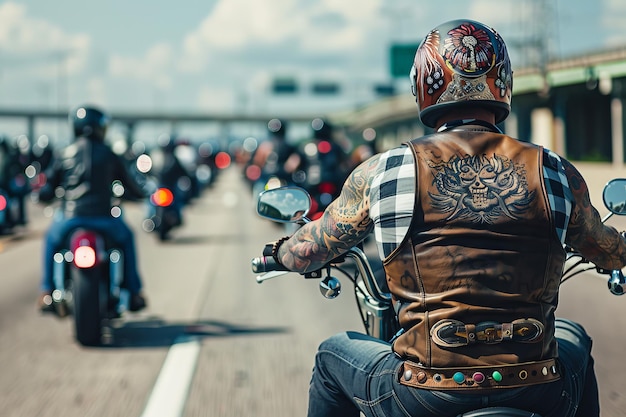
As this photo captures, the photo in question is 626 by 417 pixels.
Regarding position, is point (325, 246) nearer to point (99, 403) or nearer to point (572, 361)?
point (572, 361)

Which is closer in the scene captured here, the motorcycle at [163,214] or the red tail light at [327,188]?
the red tail light at [327,188]

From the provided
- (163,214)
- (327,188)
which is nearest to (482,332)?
(327,188)

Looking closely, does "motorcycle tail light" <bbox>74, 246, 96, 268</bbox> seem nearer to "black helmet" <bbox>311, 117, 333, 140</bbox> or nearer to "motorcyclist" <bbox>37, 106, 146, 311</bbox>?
"motorcyclist" <bbox>37, 106, 146, 311</bbox>

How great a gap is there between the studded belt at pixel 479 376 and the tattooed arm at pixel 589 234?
42 centimetres

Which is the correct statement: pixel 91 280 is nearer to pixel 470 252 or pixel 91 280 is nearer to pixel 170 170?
pixel 470 252

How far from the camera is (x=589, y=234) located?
9.78ft

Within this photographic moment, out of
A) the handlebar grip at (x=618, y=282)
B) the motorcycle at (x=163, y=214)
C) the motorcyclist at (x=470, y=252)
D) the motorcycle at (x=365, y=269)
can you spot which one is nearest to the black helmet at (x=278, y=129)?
the motorcycle at (x=163, y=214)

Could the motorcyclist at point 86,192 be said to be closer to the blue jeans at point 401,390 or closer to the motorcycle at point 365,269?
the motorcycle at point 365,269

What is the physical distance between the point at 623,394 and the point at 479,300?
387 cm

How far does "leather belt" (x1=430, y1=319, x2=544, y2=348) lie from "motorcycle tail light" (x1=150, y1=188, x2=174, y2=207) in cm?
1523

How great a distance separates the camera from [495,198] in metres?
2.79

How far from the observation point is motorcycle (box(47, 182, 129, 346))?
7.47m

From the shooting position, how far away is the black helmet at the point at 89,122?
7.98m

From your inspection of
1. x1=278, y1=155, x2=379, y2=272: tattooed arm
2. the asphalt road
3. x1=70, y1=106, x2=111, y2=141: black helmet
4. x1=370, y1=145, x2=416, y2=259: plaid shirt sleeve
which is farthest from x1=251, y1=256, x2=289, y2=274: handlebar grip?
x1=70, y1=106, x2=111, y2=141: black helmet
